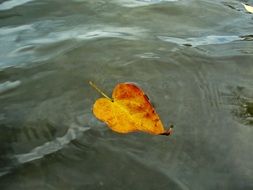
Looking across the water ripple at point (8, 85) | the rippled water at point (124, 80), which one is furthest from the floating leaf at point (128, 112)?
the water ripple at point (8, 85)

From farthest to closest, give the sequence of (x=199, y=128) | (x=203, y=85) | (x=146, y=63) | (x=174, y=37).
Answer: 1. (x=174, y=37)
2. (x=146, y=63)
3. (x=203, y=85)
4. (x=199, y=128)

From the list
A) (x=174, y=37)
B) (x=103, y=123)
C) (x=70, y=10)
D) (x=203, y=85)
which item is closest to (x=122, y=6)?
(x=70, y=10)

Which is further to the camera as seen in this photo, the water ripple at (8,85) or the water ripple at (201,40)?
the water ripple at (201,40)

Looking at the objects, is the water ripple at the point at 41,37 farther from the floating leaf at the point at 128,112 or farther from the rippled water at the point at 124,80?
the floating leaf at the point at 128,112

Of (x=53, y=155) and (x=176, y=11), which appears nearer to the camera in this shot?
(x=53, y=155)

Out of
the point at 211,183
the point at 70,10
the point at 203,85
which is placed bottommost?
the point at 211,183

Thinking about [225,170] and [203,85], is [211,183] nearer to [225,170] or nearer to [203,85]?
[225,170]

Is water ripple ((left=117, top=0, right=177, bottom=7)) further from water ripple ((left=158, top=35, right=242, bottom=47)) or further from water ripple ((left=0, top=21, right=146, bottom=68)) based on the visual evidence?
water ripple ((left=158, top=35, right=242, bottom=47))
